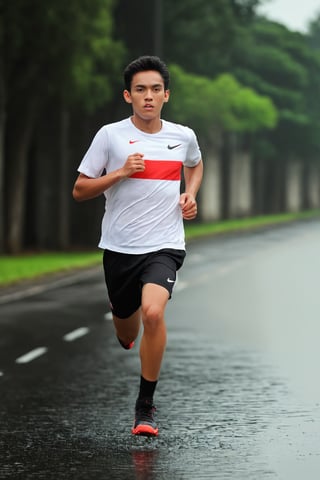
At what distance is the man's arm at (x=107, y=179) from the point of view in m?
8.34

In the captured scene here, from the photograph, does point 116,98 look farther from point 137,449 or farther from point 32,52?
point 137,449

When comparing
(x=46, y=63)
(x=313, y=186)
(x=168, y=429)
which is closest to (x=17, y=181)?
(x=46, y=63)

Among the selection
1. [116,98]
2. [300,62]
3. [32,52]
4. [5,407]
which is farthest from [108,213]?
[300,62]

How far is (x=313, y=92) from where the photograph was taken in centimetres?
8550

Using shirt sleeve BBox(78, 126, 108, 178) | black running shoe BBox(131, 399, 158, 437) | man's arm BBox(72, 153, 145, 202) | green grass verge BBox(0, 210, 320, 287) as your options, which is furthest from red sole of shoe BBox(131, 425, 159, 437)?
green grass verge BBox(0, 210, 320, 287)

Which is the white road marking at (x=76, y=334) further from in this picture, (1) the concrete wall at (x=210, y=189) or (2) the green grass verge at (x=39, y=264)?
(1) the concrete wall at (x=210, y=189)

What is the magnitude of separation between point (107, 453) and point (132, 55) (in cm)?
3242

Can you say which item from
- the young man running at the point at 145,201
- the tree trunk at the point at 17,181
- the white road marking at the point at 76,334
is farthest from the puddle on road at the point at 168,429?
the tree trunk at the point at 17,181

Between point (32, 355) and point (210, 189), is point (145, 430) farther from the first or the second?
point (210, 189)

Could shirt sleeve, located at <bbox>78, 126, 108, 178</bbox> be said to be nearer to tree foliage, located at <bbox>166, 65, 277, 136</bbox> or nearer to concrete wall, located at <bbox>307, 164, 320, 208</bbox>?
tree foliage, located at <bbox>166, 65, 277, 136</bbox>

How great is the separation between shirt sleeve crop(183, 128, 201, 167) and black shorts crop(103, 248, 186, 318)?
560mm

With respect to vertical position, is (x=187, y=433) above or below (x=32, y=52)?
below

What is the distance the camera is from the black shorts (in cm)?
855

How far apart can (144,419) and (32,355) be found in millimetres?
5274
